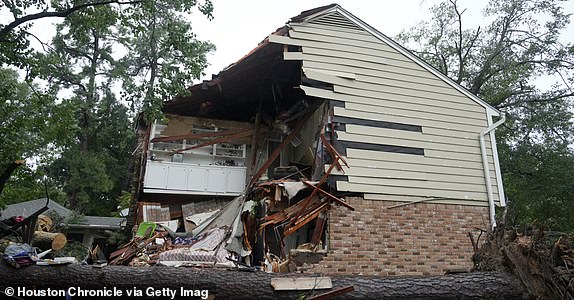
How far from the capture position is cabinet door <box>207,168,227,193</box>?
37.6 ft

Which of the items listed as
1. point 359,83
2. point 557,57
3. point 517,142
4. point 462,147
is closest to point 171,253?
point 359,83

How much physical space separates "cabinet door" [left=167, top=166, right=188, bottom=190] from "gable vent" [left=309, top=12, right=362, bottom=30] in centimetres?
589

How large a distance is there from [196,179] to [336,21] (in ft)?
20.2

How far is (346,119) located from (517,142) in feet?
41.4

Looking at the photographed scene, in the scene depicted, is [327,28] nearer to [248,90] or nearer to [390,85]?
[390,85]

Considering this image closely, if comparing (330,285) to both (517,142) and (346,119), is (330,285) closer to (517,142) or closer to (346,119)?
(346,119)

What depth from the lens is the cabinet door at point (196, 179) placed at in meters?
11.2

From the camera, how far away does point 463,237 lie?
8953mm

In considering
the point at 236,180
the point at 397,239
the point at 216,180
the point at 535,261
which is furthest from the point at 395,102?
the point at 216,180

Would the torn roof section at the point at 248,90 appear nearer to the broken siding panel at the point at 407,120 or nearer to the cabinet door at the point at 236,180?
the broken siding panel at the point at 407,120

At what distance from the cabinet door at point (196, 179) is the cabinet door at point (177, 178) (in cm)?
12

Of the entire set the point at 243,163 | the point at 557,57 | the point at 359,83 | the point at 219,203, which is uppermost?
the point at 557,57

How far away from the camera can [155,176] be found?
1097 cm

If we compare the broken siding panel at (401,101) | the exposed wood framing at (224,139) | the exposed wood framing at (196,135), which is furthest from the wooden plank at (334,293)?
the exposed wood framing at (196,135)
